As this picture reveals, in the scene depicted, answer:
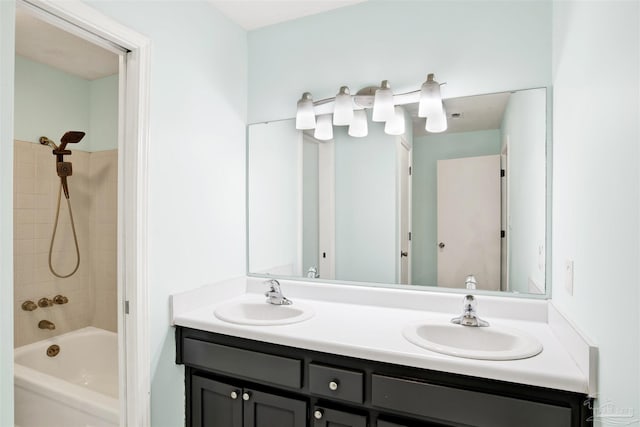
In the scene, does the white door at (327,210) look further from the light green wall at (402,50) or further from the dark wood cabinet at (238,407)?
the dark wood cabinet at (238,407)

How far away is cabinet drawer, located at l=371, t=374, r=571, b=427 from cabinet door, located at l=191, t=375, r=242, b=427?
0.63 metres

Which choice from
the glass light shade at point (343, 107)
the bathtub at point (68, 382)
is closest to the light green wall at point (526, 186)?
the glass light shade at point (343, 107)

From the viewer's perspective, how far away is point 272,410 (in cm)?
149

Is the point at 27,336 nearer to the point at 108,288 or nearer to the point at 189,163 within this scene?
the point at 108,288

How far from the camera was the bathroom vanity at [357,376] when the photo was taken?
1.11 metres

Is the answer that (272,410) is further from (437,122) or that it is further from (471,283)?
(437,122)

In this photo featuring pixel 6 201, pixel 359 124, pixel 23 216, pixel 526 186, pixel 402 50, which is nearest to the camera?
pixel 6 201

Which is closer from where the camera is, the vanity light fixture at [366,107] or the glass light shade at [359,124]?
the vanity light fixture at [366,107]

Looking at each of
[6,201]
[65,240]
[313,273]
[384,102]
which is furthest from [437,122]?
[65,240]

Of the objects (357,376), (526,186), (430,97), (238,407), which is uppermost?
(430,97)

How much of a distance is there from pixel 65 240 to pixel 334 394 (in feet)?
6.68

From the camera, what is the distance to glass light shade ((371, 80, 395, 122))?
185cm

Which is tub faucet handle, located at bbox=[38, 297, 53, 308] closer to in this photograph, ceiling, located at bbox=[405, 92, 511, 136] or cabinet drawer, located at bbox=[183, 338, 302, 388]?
cabinet drawer, located at bbox=[183, 338, 302, 388]

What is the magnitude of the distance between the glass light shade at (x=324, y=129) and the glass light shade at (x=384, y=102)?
29 centimetres
